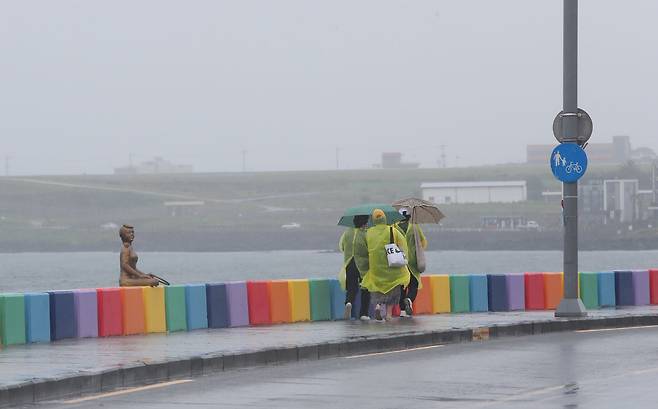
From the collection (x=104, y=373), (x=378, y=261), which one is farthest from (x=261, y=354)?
(x=378, y=261)

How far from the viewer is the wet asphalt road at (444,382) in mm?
12844

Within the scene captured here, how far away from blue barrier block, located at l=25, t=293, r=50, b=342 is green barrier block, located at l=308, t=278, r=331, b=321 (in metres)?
4.86

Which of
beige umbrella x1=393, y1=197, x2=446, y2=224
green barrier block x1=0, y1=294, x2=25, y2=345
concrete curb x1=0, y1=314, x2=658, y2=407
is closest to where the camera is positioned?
concrete curb x1=0, y1=314, x2=658, y2=407

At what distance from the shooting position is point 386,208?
76.2 feet

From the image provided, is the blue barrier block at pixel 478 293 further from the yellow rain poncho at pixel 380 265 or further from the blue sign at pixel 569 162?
the yellow rain poncho at pixel 380 265

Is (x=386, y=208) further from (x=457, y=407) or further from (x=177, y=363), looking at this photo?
(x=457, y=407)

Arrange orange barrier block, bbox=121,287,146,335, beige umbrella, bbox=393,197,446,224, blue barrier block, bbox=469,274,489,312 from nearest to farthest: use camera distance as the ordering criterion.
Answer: orange barrier block, bbox=121,287,146,335, beige umbrella, bbox=393,197,446,224, blue barrier block, bbox=469,274,489,312

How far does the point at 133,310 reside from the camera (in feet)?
64.4

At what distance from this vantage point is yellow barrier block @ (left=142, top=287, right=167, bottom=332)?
1981 centimetres

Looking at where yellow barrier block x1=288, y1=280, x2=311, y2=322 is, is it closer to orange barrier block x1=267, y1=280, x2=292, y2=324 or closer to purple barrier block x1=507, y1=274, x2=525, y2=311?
orange barrier block x1=267, y1=280, x2=292, y2=324

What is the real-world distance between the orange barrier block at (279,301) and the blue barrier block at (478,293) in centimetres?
415

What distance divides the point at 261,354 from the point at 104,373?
107 inches

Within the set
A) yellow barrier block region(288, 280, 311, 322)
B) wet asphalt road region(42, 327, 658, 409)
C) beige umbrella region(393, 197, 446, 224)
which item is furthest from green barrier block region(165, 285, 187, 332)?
beige umbrella region(393, 197, 446, 224)

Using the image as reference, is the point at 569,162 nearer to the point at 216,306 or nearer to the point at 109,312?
the point at 216,306
